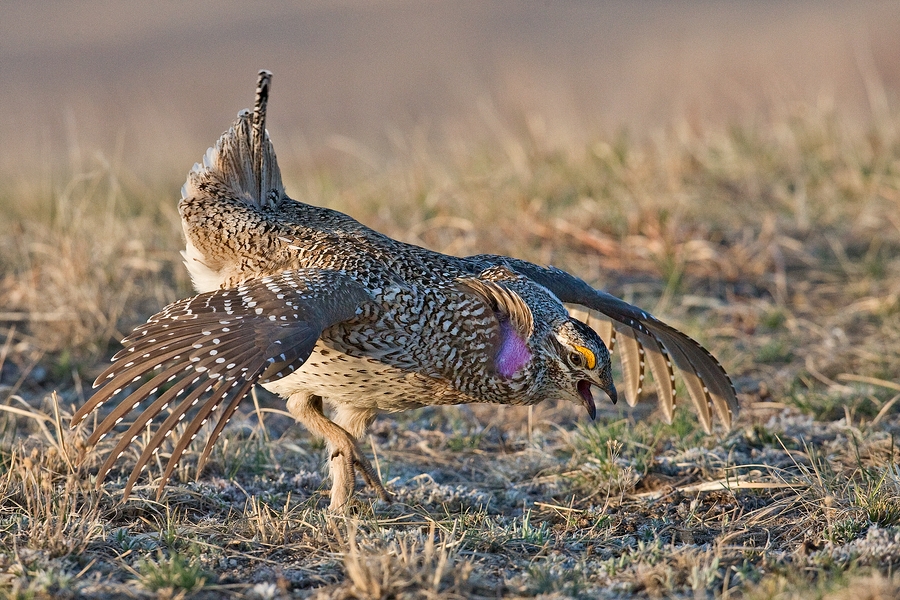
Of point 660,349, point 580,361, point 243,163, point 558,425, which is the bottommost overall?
point 558,425

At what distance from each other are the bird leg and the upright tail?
1.05 metres

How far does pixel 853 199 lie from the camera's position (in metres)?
7.93

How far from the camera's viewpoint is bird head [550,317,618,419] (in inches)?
163

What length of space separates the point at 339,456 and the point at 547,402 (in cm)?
166

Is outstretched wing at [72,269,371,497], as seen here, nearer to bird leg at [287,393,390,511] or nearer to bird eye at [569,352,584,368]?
bird leg at [287,393,390,511]

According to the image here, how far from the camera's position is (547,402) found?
5699mm

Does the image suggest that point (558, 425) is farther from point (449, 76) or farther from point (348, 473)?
point (449, 76)

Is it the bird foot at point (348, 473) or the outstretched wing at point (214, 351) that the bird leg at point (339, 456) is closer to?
the bird foot at point (348, 473)

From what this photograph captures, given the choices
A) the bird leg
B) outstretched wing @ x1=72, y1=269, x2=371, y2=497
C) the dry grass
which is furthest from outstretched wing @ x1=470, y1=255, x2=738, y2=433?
outstretched wing @ x1=72, y1=269, x2=371, y2=497

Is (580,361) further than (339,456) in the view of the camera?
No

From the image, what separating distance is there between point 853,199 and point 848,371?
2.67m

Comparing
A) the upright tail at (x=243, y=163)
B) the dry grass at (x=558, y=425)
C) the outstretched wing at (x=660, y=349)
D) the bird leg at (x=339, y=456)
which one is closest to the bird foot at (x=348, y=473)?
the bird leg at (x=339, y=456)

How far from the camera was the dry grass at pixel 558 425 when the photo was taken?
352 centimetres

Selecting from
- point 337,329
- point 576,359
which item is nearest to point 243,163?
point 337,329
